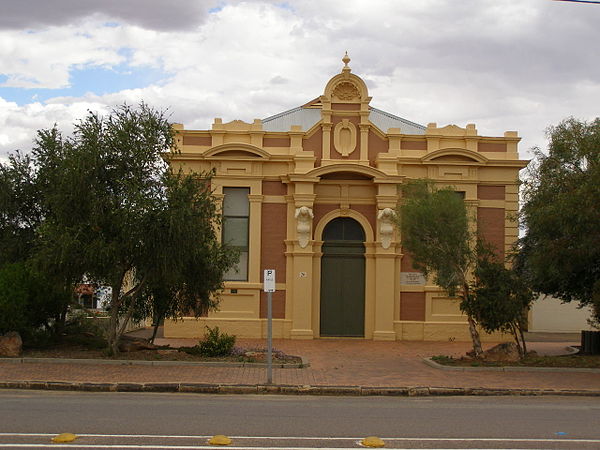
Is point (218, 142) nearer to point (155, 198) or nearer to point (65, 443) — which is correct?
point (155, 198)

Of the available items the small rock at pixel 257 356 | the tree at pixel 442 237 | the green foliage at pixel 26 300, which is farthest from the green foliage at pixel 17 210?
the tree at pixel 442 237

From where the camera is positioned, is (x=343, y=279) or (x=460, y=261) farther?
(x=343, y=279)

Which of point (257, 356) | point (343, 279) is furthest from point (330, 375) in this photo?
point (343, 279)

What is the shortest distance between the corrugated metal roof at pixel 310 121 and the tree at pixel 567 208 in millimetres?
10983

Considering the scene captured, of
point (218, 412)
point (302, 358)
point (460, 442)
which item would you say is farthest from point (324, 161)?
point (460, 442)

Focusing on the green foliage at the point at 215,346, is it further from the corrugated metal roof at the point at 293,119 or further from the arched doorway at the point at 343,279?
the corrugated metal roof at the point at 293,119

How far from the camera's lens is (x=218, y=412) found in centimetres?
1127

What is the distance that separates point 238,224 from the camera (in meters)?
25.5

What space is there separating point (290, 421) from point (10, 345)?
9.11 m

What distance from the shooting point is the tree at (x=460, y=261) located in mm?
17953

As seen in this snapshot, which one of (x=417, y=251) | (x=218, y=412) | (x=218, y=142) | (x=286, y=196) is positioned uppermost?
(x=218, y=142)

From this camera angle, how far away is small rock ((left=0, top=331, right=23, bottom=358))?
17000 millimetres

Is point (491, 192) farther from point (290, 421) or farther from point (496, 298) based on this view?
point (290, 421)

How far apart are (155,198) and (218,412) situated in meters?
6.75
